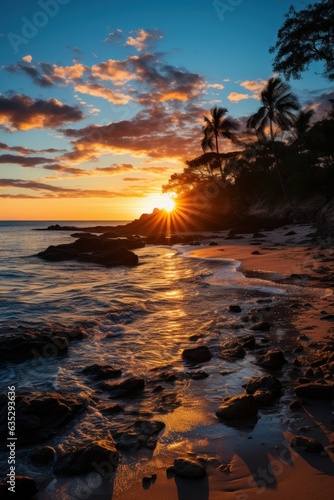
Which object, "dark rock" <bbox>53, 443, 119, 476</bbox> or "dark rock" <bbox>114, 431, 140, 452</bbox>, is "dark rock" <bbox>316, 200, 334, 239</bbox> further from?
"dark rock" <bbox>53, 443, 119, 476</bbox>

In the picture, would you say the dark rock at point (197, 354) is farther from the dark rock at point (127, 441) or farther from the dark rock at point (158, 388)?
the dark rock at point (127, 441)

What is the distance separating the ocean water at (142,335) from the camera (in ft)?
12.2

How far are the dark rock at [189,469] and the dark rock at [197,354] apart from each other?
2655 millimetres

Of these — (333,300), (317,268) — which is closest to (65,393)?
(333,300)

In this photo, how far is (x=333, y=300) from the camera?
8578mm

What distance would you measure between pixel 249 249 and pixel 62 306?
14614mm

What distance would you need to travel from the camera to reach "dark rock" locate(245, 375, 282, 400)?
14.0ft

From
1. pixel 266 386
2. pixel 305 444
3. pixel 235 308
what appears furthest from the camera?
pixel 235 308

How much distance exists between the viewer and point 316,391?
412 centimetres

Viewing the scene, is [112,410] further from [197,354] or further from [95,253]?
[95,253]

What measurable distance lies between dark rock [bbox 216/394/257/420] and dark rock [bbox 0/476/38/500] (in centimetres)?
204

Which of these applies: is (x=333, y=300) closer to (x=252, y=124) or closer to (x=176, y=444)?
(x=176, y=444)

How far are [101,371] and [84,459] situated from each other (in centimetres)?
215

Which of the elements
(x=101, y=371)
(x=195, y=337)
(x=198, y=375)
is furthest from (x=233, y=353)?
(x=101, y=371)
